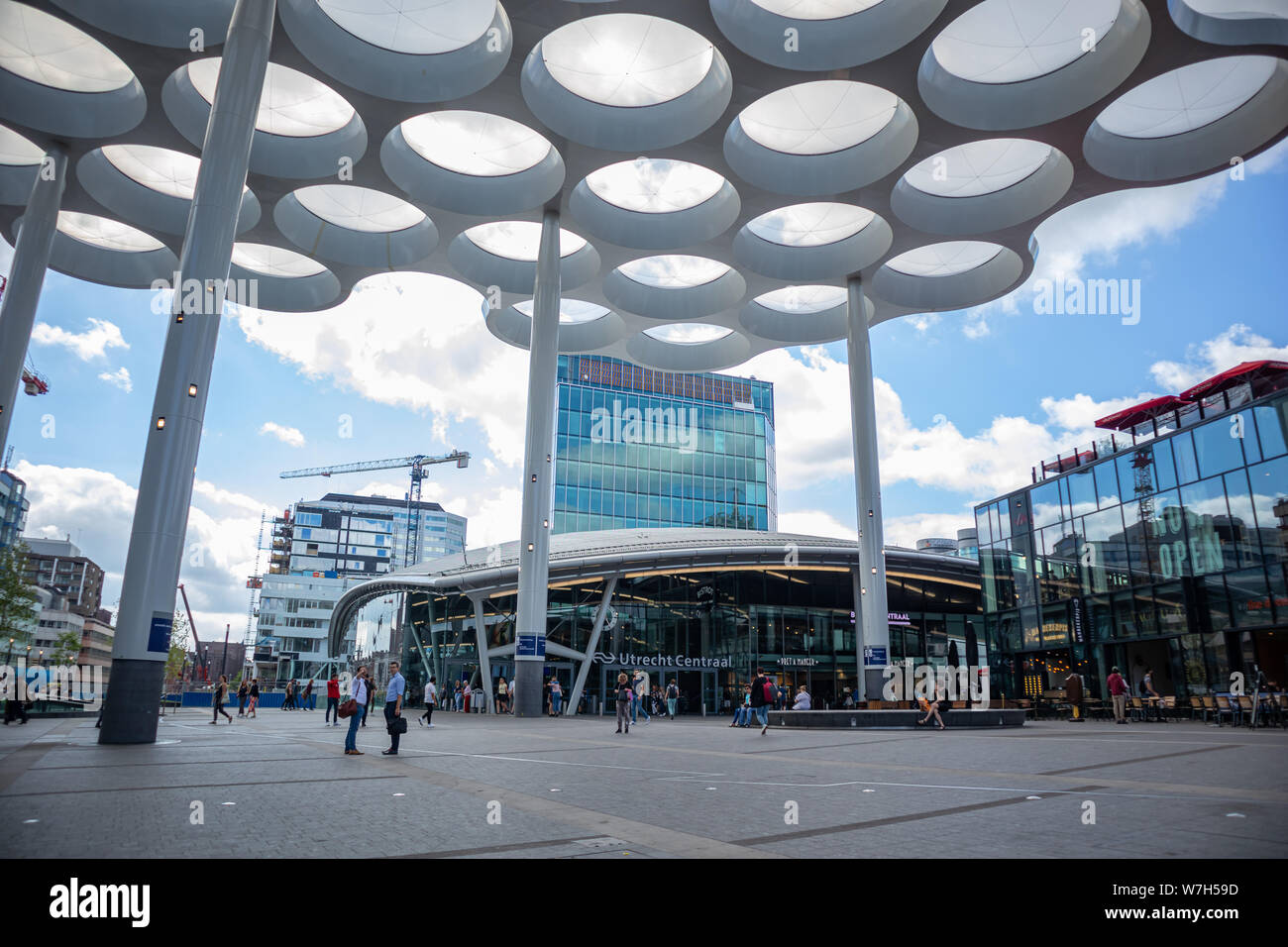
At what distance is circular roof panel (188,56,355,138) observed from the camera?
1003 inches

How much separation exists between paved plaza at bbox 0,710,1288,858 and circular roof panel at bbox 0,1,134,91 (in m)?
20.4

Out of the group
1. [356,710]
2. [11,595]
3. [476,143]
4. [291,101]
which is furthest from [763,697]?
[11,595]

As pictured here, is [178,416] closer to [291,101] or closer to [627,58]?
[291,101]

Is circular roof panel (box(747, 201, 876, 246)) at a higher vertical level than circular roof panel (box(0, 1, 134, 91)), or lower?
higher

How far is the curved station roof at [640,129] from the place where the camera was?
23.5 meters

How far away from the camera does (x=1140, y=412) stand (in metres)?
35.0

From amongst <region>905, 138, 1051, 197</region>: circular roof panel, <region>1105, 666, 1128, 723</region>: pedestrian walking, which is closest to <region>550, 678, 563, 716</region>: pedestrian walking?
<region>1105, 666, 1128, 723</region>: pedestrian walking

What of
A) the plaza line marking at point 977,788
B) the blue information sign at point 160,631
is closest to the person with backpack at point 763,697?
the plaza line marking at point 977,788

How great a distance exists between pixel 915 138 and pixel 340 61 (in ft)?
62.1

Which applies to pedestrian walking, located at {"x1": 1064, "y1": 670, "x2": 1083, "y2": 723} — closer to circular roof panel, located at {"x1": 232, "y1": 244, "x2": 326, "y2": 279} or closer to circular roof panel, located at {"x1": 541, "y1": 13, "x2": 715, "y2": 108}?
circular roof panel, located at {"x1": 541, "y1": 13, "x2": 715, "y2": 108}

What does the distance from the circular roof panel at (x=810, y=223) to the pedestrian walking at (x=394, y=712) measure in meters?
25.2

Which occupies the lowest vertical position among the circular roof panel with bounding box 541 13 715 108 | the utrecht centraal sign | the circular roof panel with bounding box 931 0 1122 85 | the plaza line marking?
the plaza line marking

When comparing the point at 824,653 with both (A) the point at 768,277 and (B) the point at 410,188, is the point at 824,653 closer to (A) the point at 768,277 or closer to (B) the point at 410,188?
(A) the point at 768,277

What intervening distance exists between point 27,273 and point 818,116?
26937 mm
